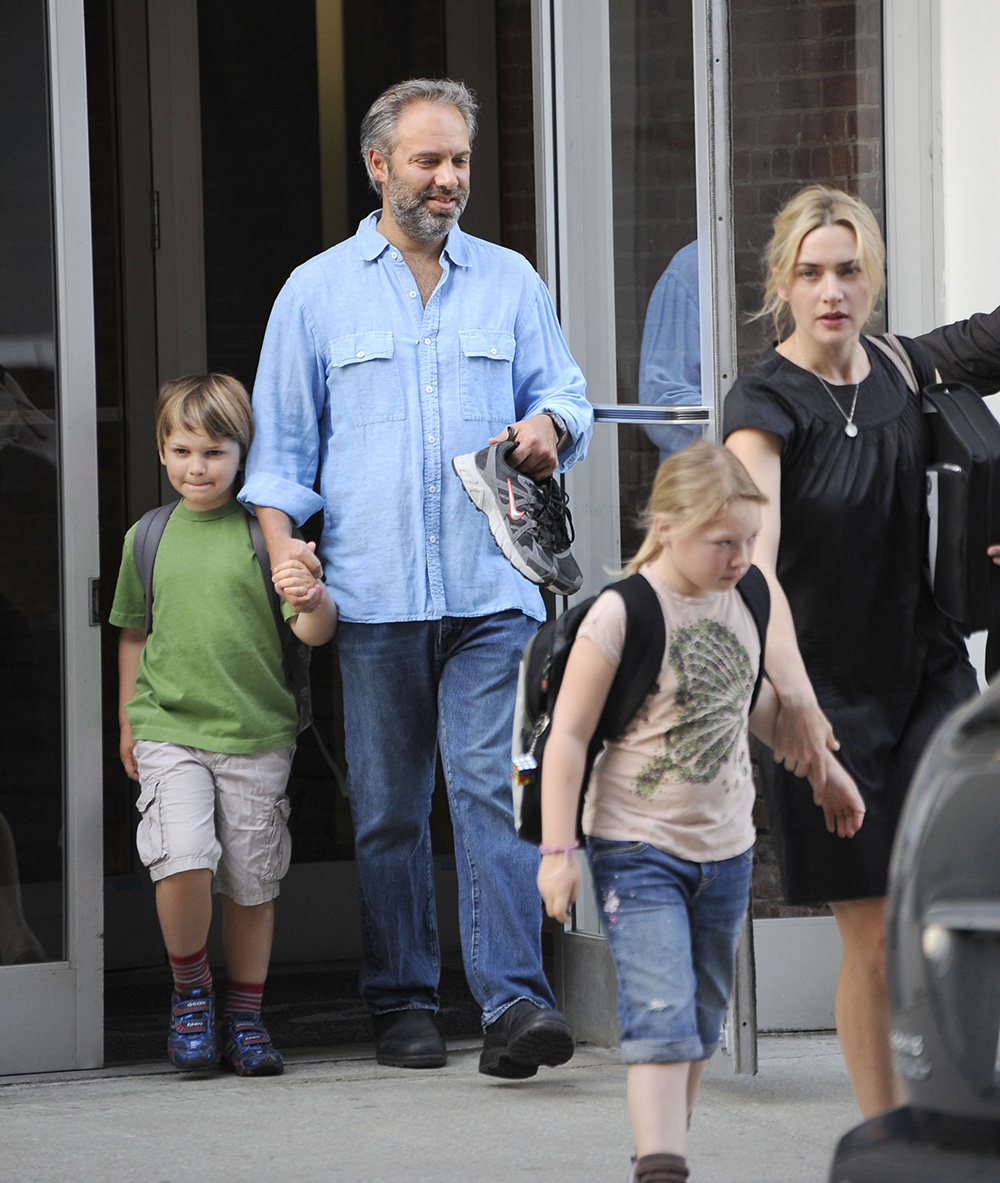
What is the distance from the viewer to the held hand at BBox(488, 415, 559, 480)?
4.26m

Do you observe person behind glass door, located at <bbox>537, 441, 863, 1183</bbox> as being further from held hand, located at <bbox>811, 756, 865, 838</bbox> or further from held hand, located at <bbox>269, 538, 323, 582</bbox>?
held hand, located at <bbox>269, 538, 323, 582</bbox>

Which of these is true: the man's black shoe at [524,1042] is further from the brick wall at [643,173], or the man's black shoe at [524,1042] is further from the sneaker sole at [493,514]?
the brick wall at [643,173]

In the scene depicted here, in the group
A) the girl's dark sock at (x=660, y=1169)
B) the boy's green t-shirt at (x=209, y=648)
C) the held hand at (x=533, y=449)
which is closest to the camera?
the girl's dark sock at (x=660, y=1169)

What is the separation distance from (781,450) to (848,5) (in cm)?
237

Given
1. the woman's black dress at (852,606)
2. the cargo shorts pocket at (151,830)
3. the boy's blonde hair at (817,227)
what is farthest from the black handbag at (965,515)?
the cargo shorts pocket at (151,830)

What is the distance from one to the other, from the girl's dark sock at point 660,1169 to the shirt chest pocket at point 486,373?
6.97 ft

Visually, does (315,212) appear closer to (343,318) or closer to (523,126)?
(523,126)

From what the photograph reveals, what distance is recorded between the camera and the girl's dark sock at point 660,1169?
287 centimetres

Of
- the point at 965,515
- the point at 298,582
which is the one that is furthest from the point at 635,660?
the point at 298,582

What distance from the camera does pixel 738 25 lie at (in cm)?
520

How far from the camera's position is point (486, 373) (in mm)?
4559

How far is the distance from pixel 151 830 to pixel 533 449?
1323mm

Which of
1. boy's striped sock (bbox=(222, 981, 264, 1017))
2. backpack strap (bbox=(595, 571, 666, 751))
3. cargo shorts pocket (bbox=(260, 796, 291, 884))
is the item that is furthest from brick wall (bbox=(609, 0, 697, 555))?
backpack strap (bbox=(595, 571, 666, 751))

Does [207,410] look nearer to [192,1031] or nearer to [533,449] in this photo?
[533,449]
